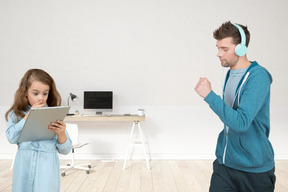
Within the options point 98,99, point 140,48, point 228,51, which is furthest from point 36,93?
point 140,48

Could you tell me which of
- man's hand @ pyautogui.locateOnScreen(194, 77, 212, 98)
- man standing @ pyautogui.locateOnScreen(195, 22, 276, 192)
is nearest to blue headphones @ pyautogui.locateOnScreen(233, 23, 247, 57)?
man standing @ pyautogui.locateOnScreen(195, 22, 276, 192)

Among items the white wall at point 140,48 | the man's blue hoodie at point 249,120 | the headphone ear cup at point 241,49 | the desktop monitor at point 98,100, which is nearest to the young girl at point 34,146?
the man's blue hoodie at point 249,120

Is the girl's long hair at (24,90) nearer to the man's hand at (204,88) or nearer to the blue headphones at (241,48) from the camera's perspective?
the man's hand at (204,88)

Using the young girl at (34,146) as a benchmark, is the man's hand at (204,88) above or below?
above

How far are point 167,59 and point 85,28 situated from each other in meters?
1.50

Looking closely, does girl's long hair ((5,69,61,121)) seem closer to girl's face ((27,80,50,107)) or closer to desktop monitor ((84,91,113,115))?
girl's face ((27,80,50,107))

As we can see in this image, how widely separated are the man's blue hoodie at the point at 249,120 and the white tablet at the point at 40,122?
763mm

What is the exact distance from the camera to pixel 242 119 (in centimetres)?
123

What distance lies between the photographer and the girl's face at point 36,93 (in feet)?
4.88

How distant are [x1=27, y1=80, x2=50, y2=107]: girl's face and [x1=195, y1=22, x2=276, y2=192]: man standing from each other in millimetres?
835

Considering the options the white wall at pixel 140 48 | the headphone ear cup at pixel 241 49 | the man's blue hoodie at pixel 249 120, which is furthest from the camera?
the white wall at pixel 140 48

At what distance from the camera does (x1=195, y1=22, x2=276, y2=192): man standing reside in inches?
49.6

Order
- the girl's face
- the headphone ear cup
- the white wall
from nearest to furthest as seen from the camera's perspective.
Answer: the headphone ear cup → the girl's face → the white wall

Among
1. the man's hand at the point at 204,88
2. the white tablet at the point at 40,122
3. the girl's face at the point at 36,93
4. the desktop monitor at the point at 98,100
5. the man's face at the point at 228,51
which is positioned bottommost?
the desktop monitor at the point at 98,100
